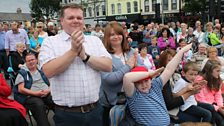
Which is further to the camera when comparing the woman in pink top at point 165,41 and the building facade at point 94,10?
the building facade at point 94,10

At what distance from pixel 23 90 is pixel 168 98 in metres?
2.22

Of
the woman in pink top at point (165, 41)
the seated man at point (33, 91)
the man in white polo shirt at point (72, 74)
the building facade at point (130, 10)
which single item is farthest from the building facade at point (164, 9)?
the man in white polo shirt at point (72, 74)

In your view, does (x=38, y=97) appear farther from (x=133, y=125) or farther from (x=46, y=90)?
(x=133, y=125)

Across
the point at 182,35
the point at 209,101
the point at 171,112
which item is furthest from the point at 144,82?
the point at 182,35

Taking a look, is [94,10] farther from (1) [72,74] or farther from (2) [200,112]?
(1) [72,74]

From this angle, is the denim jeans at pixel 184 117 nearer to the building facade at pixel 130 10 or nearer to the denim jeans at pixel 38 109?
the denim jeans at pixel 38 109

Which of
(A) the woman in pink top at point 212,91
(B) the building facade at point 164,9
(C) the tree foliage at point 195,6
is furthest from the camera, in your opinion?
(B) the building facade at point 164,9

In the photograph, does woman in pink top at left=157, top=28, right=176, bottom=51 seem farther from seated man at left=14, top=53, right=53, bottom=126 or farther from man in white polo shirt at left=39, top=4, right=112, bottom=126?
man in white polo shirt at left=39, top=4, right=112, bottom=126

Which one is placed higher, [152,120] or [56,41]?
[56,41]

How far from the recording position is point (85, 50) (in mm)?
Answer: 2525

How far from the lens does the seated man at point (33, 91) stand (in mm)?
4328

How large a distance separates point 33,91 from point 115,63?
6.16ft

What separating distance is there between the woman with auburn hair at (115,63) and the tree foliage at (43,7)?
6307 cm

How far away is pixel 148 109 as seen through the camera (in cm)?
314
